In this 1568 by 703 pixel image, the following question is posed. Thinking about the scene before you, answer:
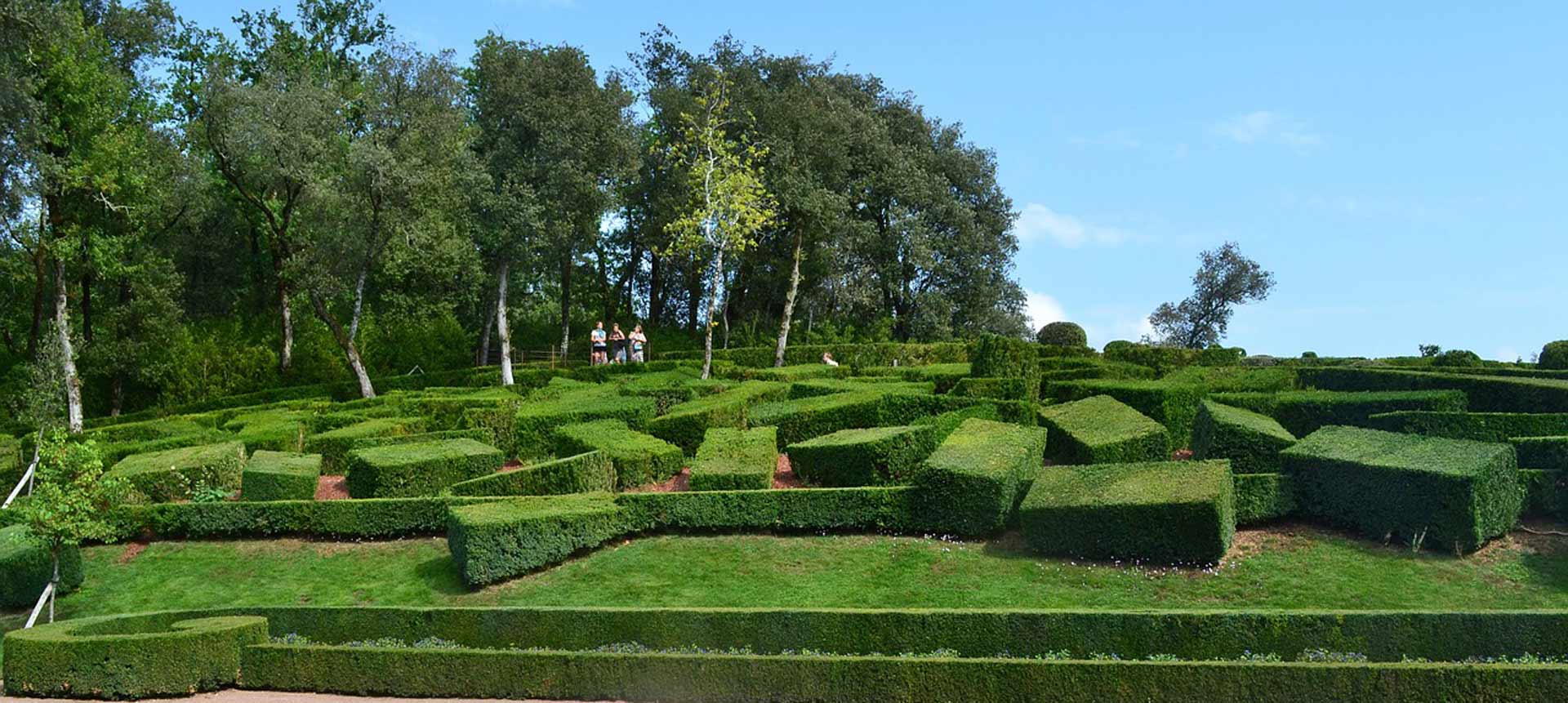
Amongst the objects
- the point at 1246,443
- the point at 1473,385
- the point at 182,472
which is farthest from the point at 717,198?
the point at 1473,385

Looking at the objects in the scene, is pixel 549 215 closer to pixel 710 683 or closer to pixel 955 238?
pixel 955 238

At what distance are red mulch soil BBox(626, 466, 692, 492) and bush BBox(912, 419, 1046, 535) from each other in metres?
5.43

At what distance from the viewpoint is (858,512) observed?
804 inches

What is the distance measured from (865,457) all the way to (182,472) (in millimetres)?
14527

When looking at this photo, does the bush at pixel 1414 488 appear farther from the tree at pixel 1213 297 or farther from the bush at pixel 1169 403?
the tree at pixel 1213 297

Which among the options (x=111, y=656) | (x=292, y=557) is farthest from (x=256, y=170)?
(x=111, y=656)

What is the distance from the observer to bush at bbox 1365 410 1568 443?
837 inches

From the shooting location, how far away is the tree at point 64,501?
19.1m

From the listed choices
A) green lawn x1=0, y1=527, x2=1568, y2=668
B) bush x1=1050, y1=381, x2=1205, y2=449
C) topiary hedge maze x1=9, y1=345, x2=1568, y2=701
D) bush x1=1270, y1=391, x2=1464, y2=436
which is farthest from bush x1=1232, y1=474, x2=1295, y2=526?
bush x1=1050, y1=381, x2=1205, y2=449

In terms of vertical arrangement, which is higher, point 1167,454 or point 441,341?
point 441,341

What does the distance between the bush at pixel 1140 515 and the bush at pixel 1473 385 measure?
9493 mm

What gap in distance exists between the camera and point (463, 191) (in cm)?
4106

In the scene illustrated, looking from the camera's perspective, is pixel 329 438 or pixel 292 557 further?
pixel 329 438

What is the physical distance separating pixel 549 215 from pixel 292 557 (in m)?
22.2
